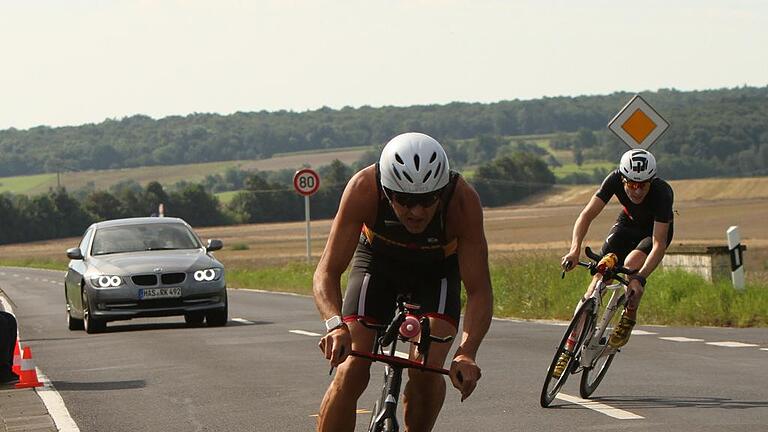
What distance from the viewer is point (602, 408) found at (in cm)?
1015

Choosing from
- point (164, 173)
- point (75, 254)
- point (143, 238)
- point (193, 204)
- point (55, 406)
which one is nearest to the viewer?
point (55, 406)

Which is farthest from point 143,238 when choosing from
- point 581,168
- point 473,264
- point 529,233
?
point 581,168

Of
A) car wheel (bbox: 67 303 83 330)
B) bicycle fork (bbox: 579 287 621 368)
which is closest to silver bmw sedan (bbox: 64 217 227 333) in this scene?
car wheel (bbox: 67 303 83 330)

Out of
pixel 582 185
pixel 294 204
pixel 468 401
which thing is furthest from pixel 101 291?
pixel 582 185

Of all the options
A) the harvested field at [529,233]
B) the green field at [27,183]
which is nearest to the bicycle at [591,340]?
the harvested field at [529,233]

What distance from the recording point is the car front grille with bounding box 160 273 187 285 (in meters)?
19.1

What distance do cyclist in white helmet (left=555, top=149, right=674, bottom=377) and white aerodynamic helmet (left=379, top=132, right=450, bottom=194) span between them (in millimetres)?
4647

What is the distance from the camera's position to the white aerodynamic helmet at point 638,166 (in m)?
10.7

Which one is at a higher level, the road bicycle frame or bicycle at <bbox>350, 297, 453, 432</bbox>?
bicycle at <bbox>350, 297, 453, 432</bbox>

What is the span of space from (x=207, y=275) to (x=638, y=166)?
31.3ft

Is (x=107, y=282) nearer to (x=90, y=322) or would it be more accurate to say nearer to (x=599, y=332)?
(x=90, y=322)

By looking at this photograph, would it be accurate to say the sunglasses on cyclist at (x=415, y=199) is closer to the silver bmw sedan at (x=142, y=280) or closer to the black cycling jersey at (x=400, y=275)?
the black cycling jersey at (x=400, y=275)

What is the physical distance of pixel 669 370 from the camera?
12.6 meters

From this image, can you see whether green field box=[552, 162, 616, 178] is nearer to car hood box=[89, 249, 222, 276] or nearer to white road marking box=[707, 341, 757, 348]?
car hood box=[89, 249, 222, 276]
